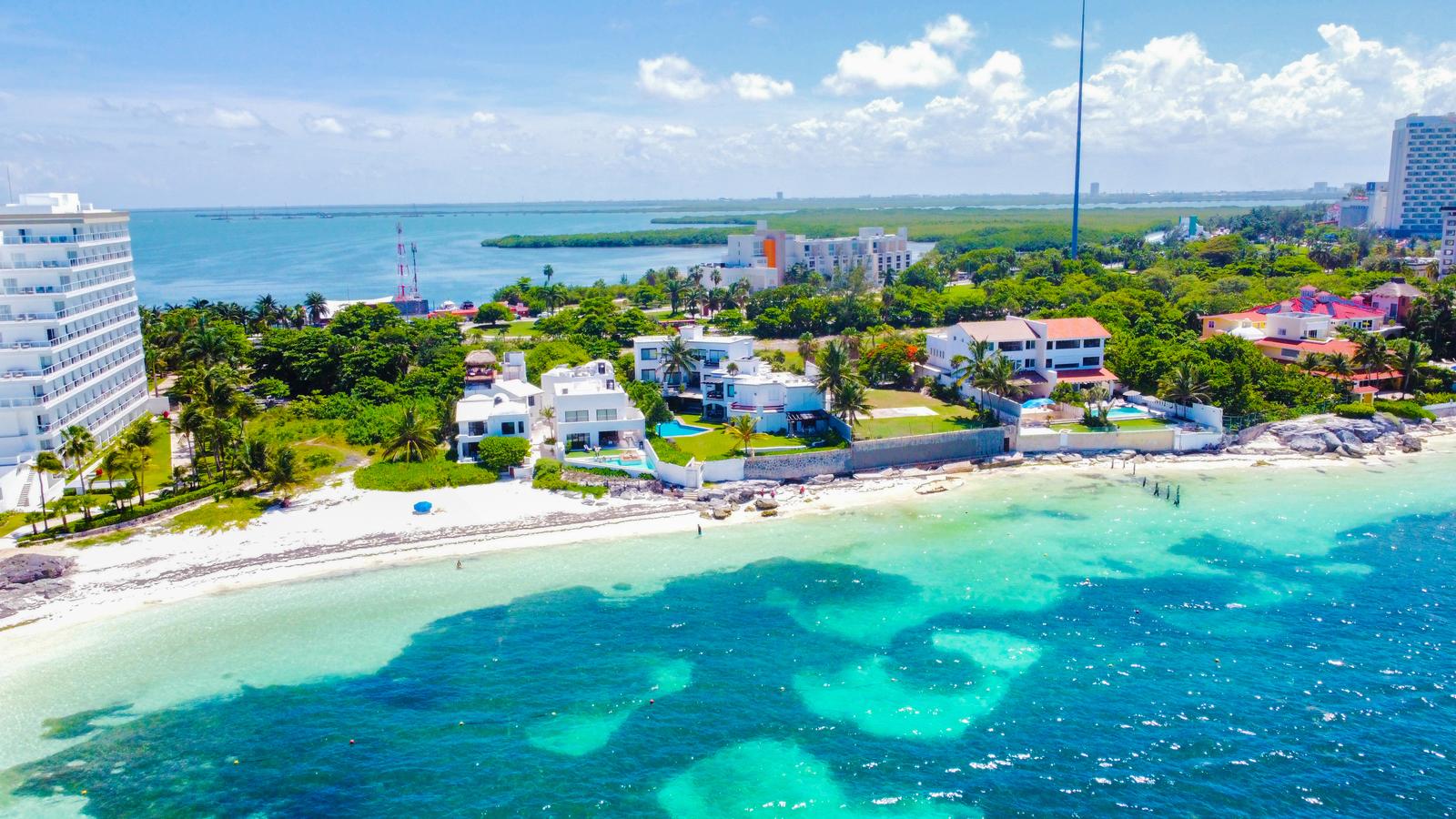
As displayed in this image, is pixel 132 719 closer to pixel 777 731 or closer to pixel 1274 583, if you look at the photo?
pixel 777 731

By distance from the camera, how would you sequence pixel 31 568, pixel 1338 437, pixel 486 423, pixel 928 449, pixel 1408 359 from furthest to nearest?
pixel 1408 359, pixel 1338 437, pixel 928 449, pixel 486 423, pixel 31 568

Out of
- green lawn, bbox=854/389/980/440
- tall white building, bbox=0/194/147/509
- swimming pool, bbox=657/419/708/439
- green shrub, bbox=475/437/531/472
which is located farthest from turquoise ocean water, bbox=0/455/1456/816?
tall white building, bbox=0/194/147/509

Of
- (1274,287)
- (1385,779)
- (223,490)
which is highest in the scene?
(1274,287)

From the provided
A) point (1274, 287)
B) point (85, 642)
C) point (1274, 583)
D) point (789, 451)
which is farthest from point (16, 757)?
point (1274, 287)

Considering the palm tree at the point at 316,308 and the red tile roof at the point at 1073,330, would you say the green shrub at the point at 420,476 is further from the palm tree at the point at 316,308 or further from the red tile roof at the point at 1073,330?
the palm tree at the point at 316,308

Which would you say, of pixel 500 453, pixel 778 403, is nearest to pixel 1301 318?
pixel 778 403

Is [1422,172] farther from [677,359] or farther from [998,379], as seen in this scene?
[677,359]

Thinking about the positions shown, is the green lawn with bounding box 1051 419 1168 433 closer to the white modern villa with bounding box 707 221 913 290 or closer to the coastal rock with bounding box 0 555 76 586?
the coastal rock with bounding box 0 555 76 586
